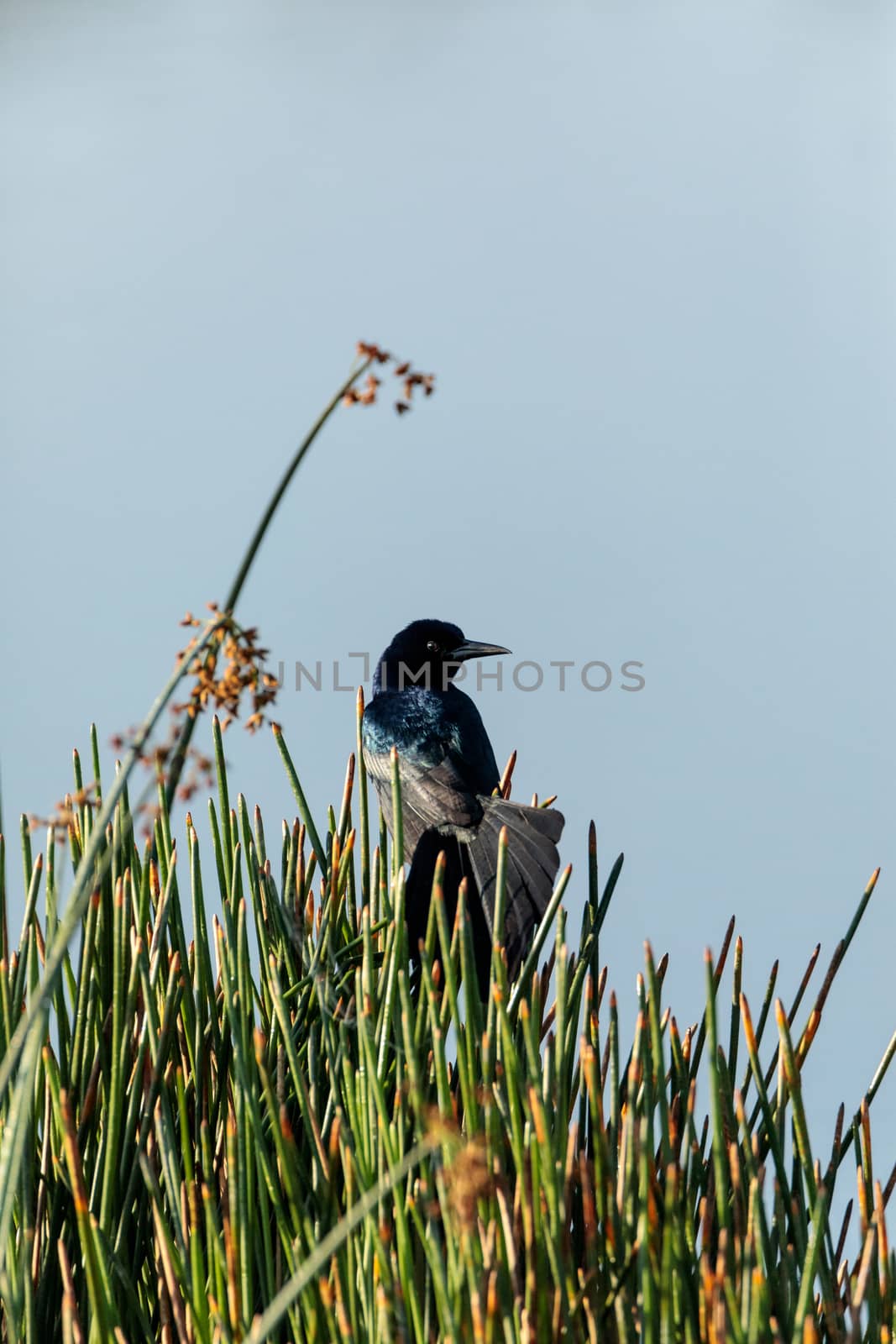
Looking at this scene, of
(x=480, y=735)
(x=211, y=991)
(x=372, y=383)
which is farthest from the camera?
(x=480, y=735)

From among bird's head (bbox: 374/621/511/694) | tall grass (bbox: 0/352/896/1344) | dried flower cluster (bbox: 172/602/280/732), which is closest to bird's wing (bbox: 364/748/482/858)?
bird's head (bbox: 374/621/511/694)

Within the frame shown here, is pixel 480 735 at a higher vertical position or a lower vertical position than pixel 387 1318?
higher

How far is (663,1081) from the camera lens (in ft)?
5.66

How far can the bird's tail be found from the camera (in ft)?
9.11

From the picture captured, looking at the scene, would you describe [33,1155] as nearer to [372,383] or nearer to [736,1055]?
[736,1055]

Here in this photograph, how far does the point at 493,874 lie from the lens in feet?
10.2

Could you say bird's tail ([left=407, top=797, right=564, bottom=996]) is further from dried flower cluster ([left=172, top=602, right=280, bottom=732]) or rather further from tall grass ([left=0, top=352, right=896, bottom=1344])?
dried flower cluster ([left=172, top=602, right=280, bottom=732])

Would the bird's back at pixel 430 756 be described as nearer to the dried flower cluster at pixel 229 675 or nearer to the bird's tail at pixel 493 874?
the bird's tail at pixel 493 874

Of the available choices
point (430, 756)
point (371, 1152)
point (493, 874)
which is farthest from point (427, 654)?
point (371, 1152)

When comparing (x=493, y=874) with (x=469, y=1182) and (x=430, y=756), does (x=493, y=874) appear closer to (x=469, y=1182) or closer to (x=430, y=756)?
(x=430, y=756)

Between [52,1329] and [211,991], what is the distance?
21.3 inches

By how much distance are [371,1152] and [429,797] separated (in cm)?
185

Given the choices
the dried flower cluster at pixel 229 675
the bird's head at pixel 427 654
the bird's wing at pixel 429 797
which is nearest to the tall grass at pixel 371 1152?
the dried flower cluster at pixel 229 675

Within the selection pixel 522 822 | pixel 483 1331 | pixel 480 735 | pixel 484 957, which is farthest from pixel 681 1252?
pixel 480 735
